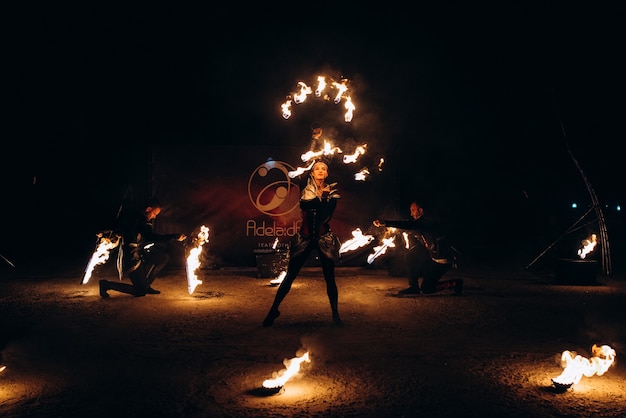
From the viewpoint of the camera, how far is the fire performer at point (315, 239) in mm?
8256

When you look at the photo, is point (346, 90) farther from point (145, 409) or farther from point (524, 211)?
point (524, 211)

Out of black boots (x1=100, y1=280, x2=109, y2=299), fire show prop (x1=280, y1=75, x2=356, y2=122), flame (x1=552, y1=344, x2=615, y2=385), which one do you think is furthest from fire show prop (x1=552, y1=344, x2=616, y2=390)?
black boots (x1=100, y1=280, x2=109, y2=299)

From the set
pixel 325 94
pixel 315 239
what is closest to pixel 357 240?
pixel 325 94

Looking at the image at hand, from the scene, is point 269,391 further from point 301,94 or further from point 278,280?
point 301,94

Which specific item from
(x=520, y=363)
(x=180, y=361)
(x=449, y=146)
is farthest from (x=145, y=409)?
(x=449, y=146)

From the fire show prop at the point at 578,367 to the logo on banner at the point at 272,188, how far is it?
10.4m

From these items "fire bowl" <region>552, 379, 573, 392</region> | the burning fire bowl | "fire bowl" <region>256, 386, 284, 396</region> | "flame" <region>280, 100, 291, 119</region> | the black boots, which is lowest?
"fire bowl" <region>256, 386, 284, 396</region>

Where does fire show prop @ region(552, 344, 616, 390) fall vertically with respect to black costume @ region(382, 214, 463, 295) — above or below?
below

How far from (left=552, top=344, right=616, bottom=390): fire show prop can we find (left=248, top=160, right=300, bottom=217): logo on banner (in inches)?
→ 410

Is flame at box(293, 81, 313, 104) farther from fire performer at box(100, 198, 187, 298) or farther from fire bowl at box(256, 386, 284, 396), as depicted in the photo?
fire bowl at box(256, 386, 284, 396)

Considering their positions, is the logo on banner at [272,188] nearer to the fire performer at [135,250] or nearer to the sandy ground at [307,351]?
the sandy ground at [307,351]

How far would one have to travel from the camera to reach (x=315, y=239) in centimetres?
827

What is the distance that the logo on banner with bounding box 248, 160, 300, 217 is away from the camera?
1552 cm

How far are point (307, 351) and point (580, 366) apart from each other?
10.1 feet
